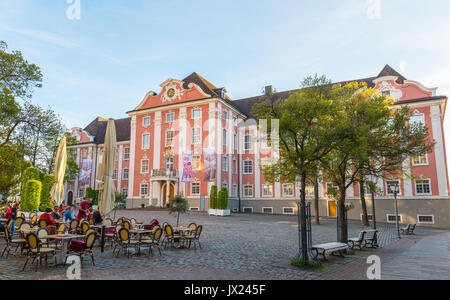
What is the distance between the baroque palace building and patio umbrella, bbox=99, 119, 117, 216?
1991 centimetres

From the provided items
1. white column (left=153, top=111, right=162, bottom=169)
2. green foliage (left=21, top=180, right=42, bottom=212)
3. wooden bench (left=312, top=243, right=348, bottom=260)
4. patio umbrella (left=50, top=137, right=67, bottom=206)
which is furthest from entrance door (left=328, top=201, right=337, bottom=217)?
green foliage (left=21, top=180, right=42, bottom=212)

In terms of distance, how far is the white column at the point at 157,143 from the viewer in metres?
37.6

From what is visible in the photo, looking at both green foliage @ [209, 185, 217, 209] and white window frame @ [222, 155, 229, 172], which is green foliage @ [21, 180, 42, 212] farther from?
white window frame @ [222, 155, 229, 172]

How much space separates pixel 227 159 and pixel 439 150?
2211cm

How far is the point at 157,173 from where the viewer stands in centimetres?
3572

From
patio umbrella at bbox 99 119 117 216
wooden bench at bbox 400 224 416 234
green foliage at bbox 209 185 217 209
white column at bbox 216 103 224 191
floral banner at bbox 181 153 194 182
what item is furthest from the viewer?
white column at bbox 216 103 224 191

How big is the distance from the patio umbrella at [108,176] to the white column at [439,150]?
2979cm

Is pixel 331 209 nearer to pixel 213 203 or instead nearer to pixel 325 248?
pixel 213 203

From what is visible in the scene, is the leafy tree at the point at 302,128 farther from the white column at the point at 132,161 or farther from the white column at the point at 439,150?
the white column at the point at 132,161

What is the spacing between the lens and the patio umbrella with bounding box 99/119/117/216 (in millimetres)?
10758

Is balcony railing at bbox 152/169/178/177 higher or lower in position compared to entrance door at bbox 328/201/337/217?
higher
